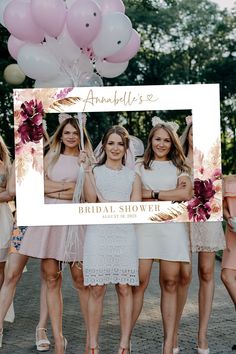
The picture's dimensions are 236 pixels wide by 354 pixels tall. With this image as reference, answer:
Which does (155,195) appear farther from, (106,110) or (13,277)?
(13,277)

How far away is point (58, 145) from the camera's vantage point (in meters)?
5.23

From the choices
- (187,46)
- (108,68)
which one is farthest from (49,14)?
(187,46)

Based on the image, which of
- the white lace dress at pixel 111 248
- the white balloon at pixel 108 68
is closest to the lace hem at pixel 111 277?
the white lace dress at pixel 111 248

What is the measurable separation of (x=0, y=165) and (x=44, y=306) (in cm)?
126

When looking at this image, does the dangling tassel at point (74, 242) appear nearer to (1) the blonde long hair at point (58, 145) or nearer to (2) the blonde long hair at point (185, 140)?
(1) the blonde long hair at point (58, 145)

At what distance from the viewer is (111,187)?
5.01m

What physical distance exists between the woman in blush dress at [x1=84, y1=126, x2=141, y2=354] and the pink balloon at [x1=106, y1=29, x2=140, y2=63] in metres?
0.81

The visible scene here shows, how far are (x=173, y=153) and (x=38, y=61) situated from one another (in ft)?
4.11

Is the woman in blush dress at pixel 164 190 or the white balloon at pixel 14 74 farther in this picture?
the white balloon at pixel 14 74

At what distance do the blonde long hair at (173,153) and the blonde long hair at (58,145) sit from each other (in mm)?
430

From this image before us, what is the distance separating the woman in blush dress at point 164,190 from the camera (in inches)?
200

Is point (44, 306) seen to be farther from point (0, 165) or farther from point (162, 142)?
point (162, 142)

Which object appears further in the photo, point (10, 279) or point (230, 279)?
point (10, 279)

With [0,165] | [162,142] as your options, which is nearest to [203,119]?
[162,142]
